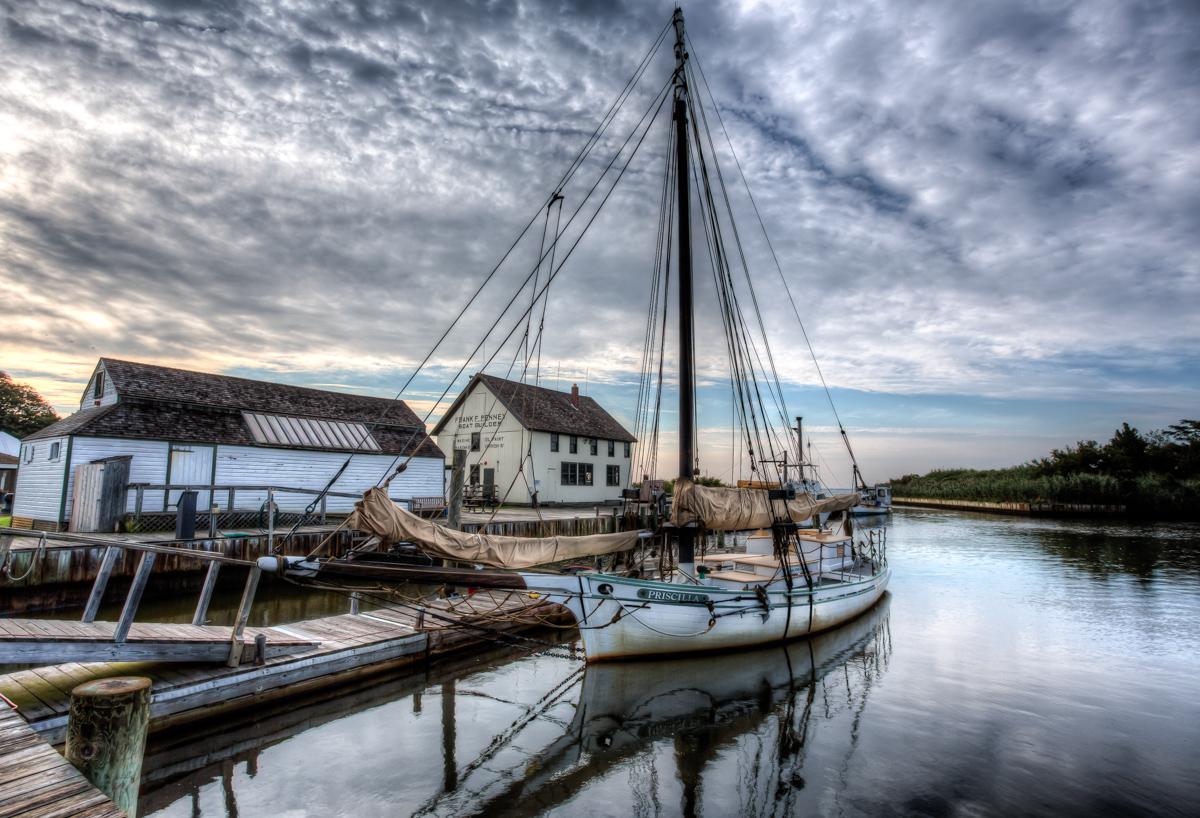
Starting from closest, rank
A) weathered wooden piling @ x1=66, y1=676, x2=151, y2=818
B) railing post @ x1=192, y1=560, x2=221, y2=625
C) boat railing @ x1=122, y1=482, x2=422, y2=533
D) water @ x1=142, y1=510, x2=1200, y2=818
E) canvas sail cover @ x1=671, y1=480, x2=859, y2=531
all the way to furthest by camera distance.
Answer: weathered wooden piling @ x1=66, y1=676, x2=151, y2=818 → water @ x1=142, y1=510, x2=1200, y2=818 → railing post @ x1=192, y1=560, x2=221, y2=625 → canvas sail cover @ x1=671, y1=480, x2=859, y2=531 → boat railing @ x1=122, y1=482, x2=422, y2=533

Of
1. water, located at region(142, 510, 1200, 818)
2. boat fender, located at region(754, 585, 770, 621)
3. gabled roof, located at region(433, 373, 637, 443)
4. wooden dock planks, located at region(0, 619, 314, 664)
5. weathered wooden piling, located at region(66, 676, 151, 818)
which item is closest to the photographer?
weathered wooden piling, located at region(66, 676, 151, 818)

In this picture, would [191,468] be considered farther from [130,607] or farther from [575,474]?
[575,474]

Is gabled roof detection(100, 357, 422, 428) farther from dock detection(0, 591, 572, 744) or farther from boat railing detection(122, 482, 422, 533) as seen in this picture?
dock detection(0, 591, 572, 744)

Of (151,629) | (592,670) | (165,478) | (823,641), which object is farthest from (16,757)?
(165,478)

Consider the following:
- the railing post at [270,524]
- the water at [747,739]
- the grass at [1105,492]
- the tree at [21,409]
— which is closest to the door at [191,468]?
the railing post at [270,524]

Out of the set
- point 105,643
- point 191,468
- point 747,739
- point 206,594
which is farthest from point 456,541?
point 191,468

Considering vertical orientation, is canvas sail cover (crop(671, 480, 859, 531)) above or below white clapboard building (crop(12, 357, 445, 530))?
below

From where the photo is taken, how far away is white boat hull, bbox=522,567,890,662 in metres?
11.0

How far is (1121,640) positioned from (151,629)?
2150cm

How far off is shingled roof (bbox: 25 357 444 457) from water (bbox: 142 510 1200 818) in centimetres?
1070

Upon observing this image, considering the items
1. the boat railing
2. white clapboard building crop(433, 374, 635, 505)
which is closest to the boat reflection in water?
the boat railing

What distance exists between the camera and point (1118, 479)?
193 feet

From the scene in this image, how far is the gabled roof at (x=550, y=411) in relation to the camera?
36.7 m

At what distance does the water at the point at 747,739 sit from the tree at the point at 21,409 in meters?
66.1
